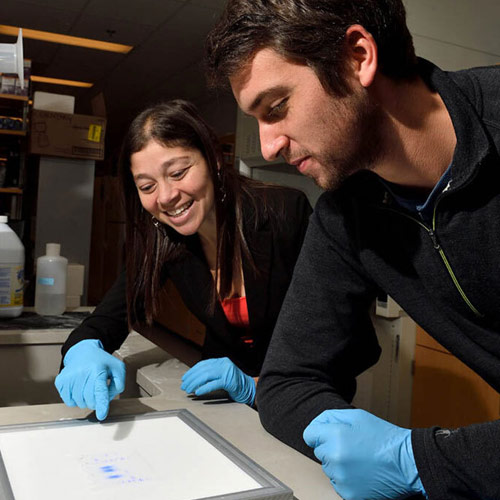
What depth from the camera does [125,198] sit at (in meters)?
1.44

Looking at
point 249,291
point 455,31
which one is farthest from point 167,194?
point 455,31

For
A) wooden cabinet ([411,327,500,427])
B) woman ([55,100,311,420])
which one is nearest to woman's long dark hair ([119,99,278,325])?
woman ([55,100,311,420])

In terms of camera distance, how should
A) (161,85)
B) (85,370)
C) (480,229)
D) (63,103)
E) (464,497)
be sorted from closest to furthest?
(464,497) < (480,229) < (85,370) < (63,103) < (161,85)

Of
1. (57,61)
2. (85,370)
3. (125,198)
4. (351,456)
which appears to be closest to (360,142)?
(351,456)

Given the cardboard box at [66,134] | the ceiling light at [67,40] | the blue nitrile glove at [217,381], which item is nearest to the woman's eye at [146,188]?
the blue nitrile glove at [217,381]

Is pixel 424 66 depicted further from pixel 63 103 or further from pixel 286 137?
pixel 63 103

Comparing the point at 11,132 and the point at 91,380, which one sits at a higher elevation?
the point at 11,132

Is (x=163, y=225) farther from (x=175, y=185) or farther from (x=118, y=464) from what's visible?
(x=118, y=464)

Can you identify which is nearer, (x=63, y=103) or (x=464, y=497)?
(x=464, y=497)

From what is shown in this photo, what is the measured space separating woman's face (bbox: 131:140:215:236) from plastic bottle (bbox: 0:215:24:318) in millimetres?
558

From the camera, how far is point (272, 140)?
87cm

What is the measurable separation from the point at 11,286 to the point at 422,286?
1346 mm

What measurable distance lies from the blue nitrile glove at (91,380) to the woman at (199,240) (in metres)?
0.15

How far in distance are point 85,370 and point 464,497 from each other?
66 cm
